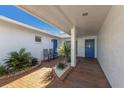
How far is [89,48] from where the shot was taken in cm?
1101

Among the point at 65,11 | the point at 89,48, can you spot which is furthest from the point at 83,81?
the point at 89,48

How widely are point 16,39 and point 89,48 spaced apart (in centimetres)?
835

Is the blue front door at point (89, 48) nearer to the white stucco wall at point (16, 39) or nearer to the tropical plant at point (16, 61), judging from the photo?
the white stucco wall at point (16, 39)

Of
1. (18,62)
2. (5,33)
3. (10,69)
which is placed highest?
(5,33)

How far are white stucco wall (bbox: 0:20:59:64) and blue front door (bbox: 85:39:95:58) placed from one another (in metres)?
6.01

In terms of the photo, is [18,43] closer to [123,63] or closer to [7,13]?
[7,13]

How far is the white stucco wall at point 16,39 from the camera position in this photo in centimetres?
464

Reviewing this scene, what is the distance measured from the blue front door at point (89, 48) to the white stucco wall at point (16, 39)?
19.7 feet

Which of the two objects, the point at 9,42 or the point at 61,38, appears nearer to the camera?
the point at 9,42

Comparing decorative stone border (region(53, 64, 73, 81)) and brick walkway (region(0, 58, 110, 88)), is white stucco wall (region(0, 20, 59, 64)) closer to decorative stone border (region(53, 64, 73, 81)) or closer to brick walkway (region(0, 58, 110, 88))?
brick walkway (region(0, 58, 110, 88))

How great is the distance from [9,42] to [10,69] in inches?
59.3

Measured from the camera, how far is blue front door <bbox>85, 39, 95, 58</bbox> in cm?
1070

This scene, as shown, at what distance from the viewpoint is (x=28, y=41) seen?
6578 mm

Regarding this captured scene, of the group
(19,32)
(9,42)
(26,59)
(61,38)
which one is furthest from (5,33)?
(61,38)
